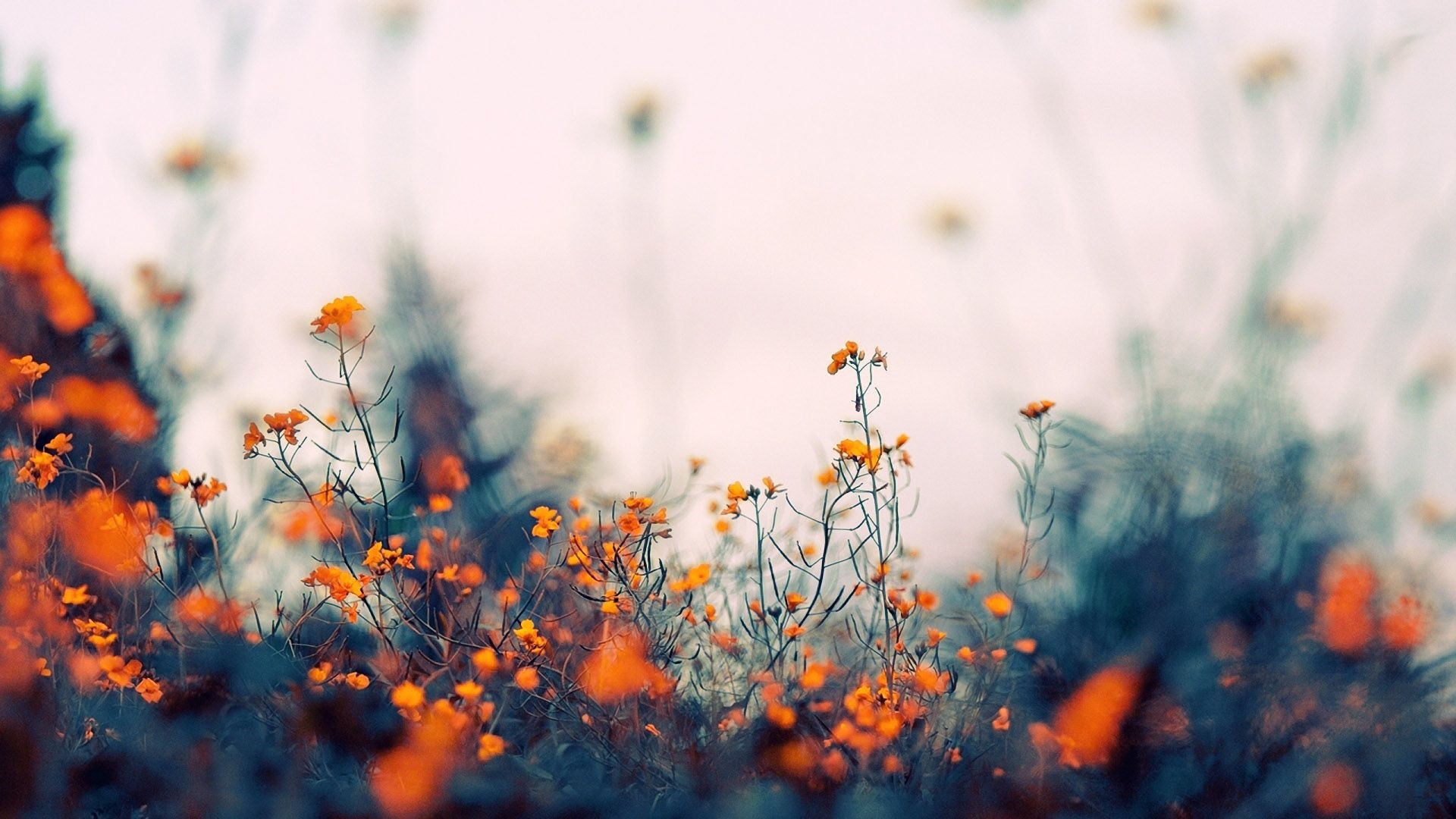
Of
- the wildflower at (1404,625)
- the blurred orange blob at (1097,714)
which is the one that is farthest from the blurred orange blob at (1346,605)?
the blurred orange blob at (1097,714)

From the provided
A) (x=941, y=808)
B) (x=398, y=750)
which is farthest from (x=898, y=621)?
(x=398, y=750)

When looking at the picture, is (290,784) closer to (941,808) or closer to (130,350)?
(941,808)

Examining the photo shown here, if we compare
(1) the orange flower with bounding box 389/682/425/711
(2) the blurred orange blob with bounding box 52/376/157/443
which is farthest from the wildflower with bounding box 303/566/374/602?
(2) the blurred orange blob with bounding box 52/376/157/443

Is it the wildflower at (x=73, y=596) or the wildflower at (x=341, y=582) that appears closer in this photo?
the wildflower at (x=341, y=582)

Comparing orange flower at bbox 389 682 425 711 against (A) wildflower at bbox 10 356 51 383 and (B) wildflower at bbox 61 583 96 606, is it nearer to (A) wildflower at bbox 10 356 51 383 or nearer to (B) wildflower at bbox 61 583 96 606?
(B) wildflower at bbox 61 583 96 606

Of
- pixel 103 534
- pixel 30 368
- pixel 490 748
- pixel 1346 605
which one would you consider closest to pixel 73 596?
pixel 103 534

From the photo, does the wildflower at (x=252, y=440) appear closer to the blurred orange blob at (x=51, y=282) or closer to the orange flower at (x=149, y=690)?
the orange flower at (x=149, y=690)
